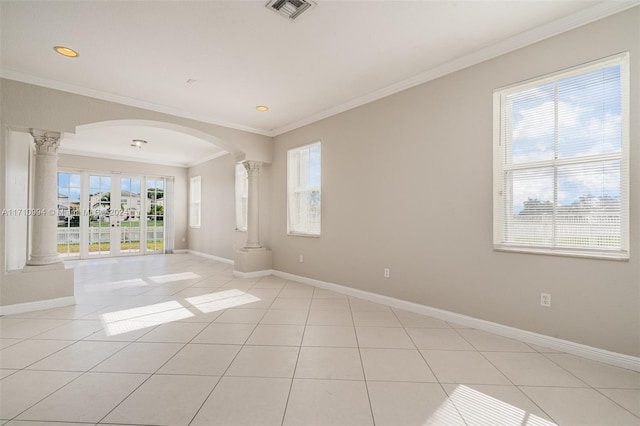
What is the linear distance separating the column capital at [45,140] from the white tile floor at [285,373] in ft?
6.52

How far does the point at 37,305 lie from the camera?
11.0ft

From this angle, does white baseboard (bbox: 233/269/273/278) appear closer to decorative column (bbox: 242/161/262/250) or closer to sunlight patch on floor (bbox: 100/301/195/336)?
decorative column (bbox: 242/161/262/250)

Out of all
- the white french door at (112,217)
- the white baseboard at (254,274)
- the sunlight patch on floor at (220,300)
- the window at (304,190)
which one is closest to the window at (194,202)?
the white french door at (112,217)

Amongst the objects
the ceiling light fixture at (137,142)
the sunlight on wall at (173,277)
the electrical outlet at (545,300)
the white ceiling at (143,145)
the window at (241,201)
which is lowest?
the sunlight on wall at (173,277)

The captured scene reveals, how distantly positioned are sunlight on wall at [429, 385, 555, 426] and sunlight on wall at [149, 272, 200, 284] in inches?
184

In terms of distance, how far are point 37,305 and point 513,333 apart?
17.3 feet

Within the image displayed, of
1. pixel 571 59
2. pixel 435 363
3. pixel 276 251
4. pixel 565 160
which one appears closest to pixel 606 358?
pixel 435 363

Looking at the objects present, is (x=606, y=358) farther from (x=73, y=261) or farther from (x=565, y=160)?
(x=73, y=261)

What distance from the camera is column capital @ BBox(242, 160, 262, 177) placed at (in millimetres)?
5375

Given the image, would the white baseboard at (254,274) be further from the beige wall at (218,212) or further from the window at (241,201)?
the window at (241,201)

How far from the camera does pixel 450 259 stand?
9.86ft

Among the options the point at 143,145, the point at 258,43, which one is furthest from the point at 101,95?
the point at 143,145

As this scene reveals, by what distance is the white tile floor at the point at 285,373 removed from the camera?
159 centimetres

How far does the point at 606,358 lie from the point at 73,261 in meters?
9.75
